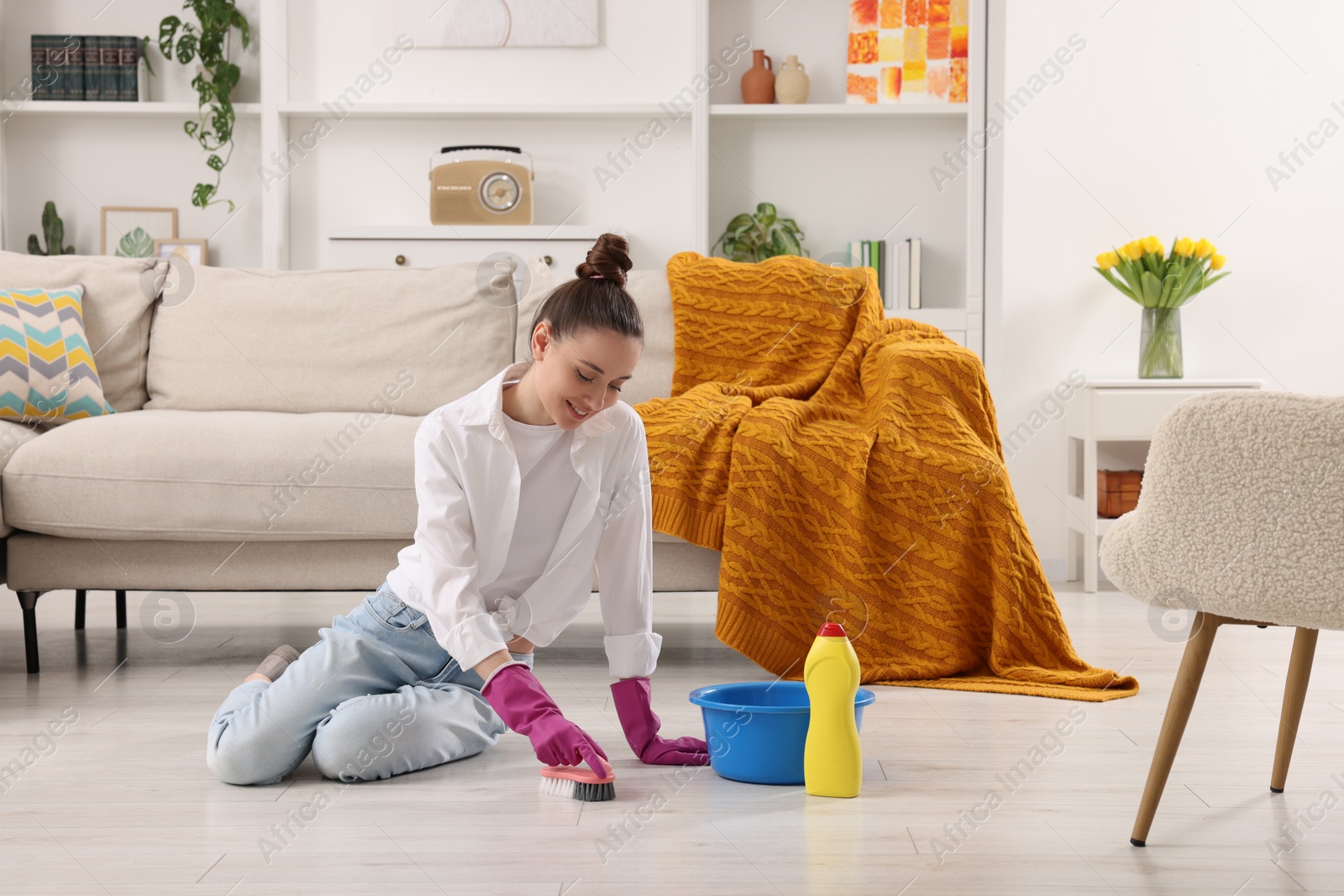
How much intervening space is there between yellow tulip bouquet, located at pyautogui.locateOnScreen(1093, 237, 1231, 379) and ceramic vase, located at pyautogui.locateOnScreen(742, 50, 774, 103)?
1196 millimetres

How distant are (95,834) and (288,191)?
9.39ft

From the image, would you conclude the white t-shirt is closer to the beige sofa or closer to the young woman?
the young woman

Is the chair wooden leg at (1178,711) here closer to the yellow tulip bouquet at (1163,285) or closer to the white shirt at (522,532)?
the white shirt at (522,532)

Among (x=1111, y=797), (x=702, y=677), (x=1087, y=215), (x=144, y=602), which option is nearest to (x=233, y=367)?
(x=144, y=602)

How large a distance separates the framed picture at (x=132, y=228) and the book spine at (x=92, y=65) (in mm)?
355

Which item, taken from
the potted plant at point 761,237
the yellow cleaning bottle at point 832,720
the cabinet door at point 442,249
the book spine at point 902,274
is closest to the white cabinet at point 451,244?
the cabinet door at point 442,249

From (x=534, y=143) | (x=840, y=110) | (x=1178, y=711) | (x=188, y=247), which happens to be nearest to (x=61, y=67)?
(x=188, y=247)

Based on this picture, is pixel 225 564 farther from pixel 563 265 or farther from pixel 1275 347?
pixel 1275 347

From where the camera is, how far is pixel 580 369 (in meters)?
1.38

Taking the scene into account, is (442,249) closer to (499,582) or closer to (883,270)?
(883,270)

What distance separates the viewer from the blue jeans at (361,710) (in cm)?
149

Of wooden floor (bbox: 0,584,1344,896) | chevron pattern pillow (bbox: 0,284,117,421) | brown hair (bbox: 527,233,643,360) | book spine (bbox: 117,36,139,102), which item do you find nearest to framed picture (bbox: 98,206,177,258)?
book spine (bbox: 117,36,139,102)

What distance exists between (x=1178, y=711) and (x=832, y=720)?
0.39 metres

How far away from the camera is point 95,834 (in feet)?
4.31
